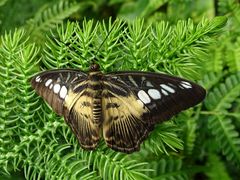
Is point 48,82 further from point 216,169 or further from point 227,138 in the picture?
point 216,169

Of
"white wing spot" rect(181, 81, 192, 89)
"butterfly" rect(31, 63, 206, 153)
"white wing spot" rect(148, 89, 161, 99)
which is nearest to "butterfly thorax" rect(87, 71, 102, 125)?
"butterfly" rect(31, 63, 206, 153)

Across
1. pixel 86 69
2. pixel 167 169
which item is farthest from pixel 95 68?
pixel 167 169

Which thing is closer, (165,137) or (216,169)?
(165,137)

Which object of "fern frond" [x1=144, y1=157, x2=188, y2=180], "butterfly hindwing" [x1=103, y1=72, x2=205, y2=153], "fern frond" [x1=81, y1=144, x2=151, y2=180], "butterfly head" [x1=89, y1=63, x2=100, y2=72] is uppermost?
"butterfly head" [x1=89, y1=63, x2=100, y2=72]

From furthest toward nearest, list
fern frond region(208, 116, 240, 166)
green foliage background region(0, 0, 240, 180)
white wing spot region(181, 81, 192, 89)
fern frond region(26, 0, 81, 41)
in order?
1. fern frond region(26, 0, 81, 41)
2. fern frond region(208, 116, 240, 166)
3. green foliage background region(0, 0, 240, 180)
4. white wing spot region(181, 81, 192, 89)

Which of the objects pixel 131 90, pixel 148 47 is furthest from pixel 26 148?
pixel 148 47

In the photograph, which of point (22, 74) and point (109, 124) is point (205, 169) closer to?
point (109, 124)

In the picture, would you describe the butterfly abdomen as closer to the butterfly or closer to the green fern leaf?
the butterfly
